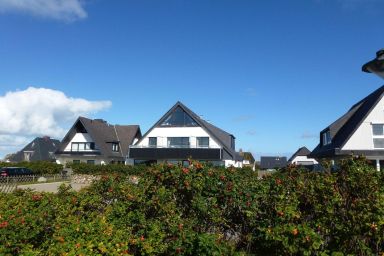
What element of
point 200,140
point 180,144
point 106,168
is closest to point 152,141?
point 180,144

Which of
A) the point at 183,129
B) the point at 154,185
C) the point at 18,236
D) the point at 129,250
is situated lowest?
the point at 129,250

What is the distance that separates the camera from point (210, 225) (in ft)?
20.9

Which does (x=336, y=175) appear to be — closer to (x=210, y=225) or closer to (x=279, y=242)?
(x=279, y=242)

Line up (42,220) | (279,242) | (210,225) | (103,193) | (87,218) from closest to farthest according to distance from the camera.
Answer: (42,220)
(279,242)
(87,218)
(210,225)
(103,193)

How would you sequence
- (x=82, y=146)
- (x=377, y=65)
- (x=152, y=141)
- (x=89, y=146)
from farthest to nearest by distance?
(x=82, y=146) → (x=89, y=146) → (x=152, y=141) → (x=377, y=65)

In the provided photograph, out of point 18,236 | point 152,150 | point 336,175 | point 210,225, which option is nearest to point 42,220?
point 18,236

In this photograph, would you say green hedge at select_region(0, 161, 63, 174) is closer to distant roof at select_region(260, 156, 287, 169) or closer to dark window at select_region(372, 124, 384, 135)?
dark window at select_region(372, 124, 384, 135)

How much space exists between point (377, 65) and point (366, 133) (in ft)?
82.5

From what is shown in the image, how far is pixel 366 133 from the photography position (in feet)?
91.7

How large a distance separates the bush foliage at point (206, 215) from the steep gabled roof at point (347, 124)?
2353 cm

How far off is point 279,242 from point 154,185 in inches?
98.1

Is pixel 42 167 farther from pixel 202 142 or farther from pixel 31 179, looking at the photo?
pixel 202 142

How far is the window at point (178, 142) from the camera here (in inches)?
1725

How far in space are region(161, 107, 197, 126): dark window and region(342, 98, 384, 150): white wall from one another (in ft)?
66.1
